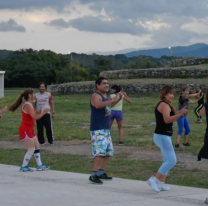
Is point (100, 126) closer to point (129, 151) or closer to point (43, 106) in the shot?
point (129, 151)

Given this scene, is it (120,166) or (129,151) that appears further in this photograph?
(129,151)

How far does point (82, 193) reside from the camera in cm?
903

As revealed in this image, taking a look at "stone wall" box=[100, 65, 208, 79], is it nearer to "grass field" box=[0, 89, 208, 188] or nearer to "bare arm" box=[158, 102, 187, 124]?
"grass field" box=[0, 89, 208, 188]

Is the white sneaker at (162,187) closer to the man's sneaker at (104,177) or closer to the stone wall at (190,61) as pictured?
the man's sneaker at (104,177)

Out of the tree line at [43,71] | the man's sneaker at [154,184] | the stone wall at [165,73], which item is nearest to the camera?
the man's sneaker at [154,184]

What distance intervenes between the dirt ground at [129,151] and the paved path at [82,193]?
2.48m

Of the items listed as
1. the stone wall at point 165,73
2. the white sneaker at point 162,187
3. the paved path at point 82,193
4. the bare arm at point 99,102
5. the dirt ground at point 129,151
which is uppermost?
the stone wall at point 165,73

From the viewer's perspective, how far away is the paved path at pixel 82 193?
27.3 feet

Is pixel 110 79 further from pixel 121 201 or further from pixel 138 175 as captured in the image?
pixel 121 201

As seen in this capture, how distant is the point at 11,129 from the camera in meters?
20.4

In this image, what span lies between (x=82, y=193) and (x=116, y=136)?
8846 mm

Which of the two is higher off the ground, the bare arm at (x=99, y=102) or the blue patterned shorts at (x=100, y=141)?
the bare arm at (x=99, y=102)

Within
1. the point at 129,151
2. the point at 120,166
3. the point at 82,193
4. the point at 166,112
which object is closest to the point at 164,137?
the point at 166,112

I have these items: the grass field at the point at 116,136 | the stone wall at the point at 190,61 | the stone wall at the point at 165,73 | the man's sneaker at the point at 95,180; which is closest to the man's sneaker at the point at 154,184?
the man's sneaker at the point at 95,180
